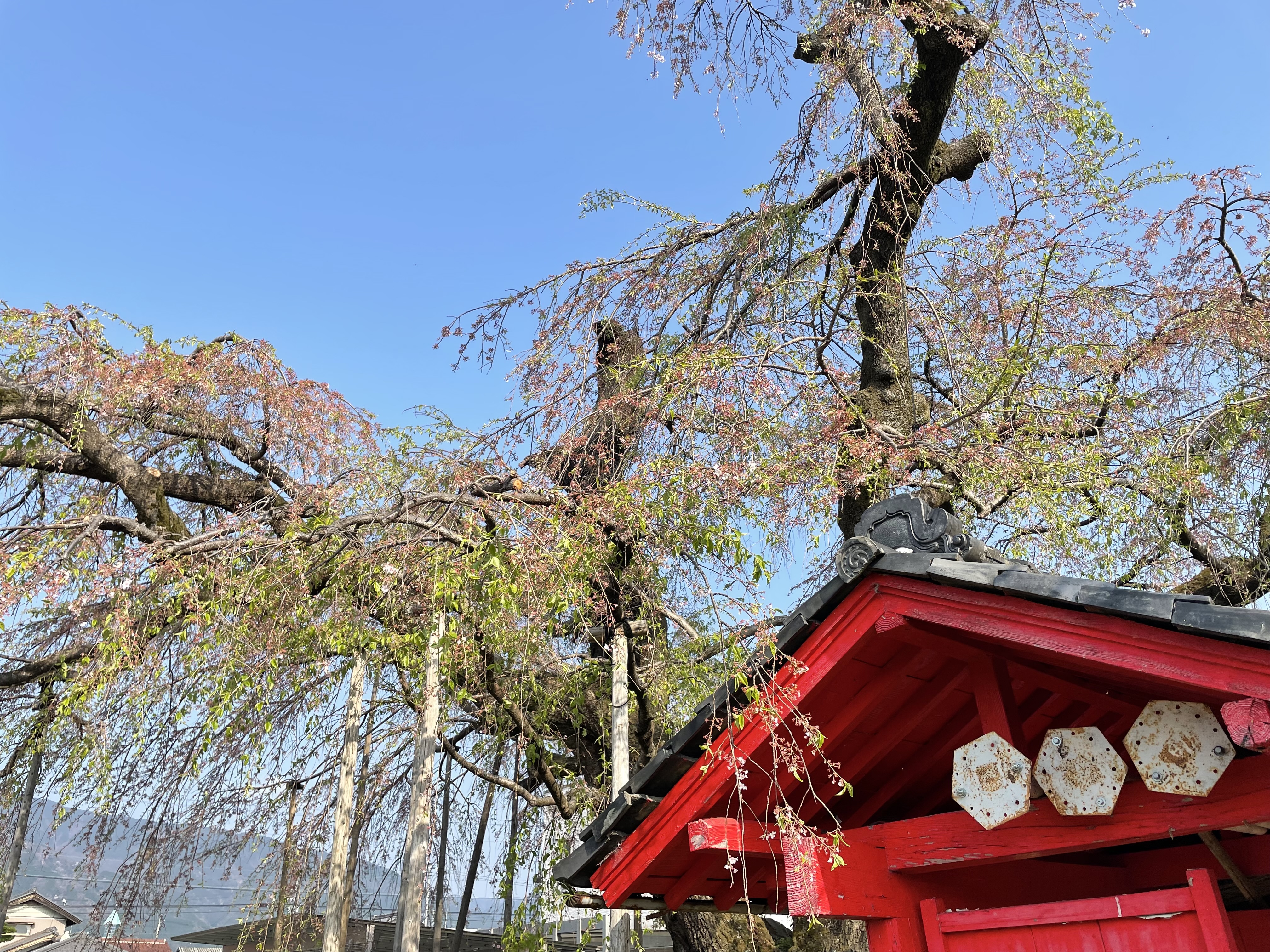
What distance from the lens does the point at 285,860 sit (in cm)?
660

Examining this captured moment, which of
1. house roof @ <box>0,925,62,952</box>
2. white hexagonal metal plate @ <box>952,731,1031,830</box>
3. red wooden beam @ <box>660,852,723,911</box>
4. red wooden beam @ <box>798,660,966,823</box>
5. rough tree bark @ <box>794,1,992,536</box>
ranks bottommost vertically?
house roof @ <box>0,925,62,952</box>

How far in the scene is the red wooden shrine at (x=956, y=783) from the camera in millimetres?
2314

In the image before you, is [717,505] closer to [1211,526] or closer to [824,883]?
[824,883]

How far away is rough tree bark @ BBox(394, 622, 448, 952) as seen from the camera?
15.6ft

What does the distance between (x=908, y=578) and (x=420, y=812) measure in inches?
143

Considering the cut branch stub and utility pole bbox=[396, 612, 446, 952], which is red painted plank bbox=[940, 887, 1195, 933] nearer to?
the cut branch stub

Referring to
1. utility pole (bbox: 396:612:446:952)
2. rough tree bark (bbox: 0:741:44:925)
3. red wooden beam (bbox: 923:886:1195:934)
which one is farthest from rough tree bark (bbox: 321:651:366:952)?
red wooden beam (bbox: 923:886:1195:934)

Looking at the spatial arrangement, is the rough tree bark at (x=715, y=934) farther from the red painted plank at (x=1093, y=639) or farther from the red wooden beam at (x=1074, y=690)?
the red painted plank at (x=1093, y=639)

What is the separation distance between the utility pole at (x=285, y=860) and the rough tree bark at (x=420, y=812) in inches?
65.3

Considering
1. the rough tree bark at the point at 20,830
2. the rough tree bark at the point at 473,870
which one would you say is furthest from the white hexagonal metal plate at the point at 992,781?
the rough tree bark at the point at 473,870

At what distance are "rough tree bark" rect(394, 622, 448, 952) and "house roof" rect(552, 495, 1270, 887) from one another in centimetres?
185

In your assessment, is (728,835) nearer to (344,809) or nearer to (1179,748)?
(1179,748)

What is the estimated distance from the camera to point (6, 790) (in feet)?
20.4

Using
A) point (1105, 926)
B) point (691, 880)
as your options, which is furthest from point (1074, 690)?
point (691, 880)
